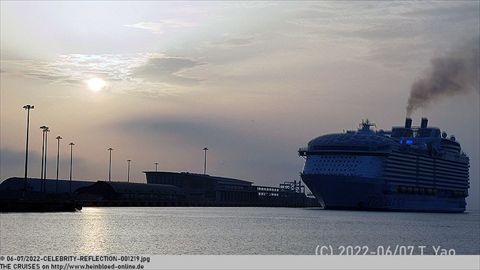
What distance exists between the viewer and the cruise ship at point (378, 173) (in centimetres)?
15175

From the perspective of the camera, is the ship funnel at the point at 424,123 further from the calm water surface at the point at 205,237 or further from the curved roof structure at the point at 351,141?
the calm water surface at the point at 205,237

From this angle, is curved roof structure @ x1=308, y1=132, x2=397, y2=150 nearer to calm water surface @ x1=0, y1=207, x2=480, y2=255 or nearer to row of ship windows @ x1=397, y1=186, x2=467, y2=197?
row of ship windows @ x1=397, y1=186, x2=467, y2=197

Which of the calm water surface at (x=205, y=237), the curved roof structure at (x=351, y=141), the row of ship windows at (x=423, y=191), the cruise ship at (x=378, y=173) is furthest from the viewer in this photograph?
the row of ship windows at (x=423, y=191)

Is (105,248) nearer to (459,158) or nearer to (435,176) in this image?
(435,176)

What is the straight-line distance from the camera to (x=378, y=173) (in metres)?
153

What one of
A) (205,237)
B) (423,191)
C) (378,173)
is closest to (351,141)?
(378,173)

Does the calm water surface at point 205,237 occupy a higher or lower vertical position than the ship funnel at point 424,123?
lower

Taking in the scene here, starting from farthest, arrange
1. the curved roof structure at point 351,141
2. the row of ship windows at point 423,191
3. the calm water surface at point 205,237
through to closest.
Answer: the row of ship windows at point 423,191 < the curved roof structure at point 351,141 < the calm water surface at point 205,237

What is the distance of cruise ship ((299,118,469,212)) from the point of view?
498 ft

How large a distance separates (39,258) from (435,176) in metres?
120

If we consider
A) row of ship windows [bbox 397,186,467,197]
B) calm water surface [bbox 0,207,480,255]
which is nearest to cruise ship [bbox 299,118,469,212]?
row of ship windows [bbox 397,186,467,197]

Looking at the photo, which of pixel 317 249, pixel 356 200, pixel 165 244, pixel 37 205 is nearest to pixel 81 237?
pixel 165 244

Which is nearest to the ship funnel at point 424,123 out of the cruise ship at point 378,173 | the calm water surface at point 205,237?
the cruise ship at point 378,173

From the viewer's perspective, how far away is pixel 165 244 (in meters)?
73.5
